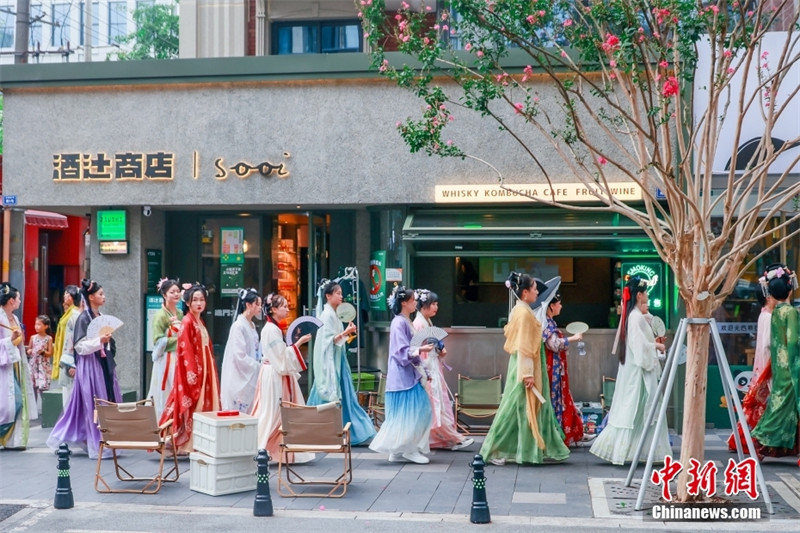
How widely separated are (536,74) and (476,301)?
4006 millimetres

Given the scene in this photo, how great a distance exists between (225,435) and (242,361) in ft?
6.31

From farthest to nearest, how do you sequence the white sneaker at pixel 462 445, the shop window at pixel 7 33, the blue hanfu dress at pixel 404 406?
the shop window at pixel 7 33 → the white sneaker at pixel 462 445 → the blue hanfu dress at pixel 404 406

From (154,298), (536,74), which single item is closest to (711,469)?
(536,74)

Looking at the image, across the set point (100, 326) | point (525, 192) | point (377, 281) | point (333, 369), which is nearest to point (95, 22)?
point (377, 281)

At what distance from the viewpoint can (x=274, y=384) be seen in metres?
11.6

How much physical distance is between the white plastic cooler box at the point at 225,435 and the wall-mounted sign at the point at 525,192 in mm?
5806

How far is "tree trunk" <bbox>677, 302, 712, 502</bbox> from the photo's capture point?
30.4 feet

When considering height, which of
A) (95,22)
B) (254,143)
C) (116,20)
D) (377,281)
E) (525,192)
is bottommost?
(377,281)

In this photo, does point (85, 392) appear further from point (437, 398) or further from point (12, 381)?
point (437, 398)

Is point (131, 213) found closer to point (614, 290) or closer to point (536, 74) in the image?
point (536, 74)

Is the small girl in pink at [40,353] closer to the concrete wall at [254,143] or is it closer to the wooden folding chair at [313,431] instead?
the concrete wall at [254,143]

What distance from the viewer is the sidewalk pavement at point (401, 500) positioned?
29.1 ft

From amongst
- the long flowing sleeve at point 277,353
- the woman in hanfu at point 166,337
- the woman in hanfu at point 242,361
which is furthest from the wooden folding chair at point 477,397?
the woman in hanfu at point 166,337

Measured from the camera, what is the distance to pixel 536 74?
14672mm
